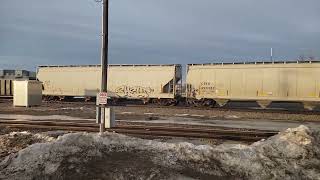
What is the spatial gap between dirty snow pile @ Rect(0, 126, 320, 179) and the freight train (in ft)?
79.4

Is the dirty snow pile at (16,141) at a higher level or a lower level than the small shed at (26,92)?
lower

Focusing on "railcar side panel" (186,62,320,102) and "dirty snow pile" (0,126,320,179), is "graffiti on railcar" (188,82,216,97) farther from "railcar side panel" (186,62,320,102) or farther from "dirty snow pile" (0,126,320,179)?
"dirty snow pile" (0,126,320,179)

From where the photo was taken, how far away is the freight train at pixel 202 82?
117 ft

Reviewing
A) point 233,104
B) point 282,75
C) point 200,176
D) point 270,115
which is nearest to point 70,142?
point 200,176

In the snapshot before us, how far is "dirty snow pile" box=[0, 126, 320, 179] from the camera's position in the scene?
31.6 feet

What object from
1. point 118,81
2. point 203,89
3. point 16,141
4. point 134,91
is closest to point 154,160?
point 16,141

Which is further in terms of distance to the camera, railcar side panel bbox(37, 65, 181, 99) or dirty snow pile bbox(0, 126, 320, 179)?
railcar side panel bbox(37, 65, 181, 99)

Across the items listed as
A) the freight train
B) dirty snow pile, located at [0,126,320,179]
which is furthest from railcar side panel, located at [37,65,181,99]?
dirty snow pile, located at [0,126,320,179]

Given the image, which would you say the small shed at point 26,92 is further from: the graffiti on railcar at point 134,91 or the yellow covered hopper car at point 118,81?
the graffiti on railcar at point 134,91

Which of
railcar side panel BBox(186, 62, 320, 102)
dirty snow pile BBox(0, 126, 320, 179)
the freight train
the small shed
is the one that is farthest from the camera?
the small shed

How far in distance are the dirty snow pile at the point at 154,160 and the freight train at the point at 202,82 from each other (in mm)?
24192

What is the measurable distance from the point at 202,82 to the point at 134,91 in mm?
7386

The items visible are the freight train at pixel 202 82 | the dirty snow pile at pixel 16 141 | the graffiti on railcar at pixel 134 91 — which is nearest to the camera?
the dirty snow pile at pixel 16 141

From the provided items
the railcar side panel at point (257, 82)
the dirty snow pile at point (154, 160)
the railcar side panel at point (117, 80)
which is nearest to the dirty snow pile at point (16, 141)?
the dirty snow pile at point (154, 160)
